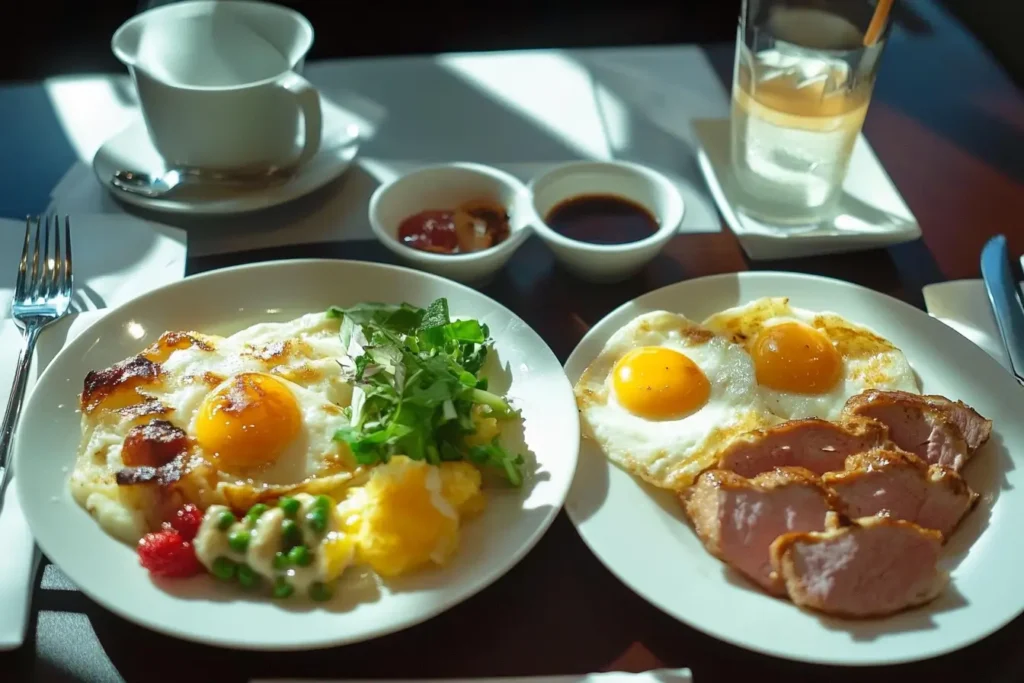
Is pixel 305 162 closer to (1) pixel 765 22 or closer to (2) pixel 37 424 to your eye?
(2) pixel 37 424

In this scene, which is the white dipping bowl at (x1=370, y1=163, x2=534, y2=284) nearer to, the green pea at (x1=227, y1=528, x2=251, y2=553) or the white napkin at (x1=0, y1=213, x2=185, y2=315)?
the white napkin at (x1=0, y1=213, x2=185, y2=315)

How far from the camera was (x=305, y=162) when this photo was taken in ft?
9.26

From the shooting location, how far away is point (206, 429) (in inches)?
72.4

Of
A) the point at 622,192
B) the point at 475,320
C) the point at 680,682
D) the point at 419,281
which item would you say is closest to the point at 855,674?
the point at 680,682

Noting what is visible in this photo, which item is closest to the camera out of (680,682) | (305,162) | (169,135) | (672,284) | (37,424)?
(680,682)

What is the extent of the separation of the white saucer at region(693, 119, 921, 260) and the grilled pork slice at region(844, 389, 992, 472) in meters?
0.76

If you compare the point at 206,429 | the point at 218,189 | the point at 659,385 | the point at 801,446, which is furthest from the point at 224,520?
the point at 218,189

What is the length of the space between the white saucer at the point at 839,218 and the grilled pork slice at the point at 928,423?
756 mm

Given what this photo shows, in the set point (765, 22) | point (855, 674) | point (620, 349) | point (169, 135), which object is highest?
point (765, 22)

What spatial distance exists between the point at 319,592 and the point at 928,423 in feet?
4.68

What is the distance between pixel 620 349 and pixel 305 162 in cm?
132

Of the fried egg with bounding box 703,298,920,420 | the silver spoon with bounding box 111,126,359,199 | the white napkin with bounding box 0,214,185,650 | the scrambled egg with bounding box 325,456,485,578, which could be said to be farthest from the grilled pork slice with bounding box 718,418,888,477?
the silver spoon with bounding box 111,126,359,199

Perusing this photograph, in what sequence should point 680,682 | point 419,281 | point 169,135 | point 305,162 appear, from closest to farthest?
point 680,682
point 419,281
point 169,135
point 305,162

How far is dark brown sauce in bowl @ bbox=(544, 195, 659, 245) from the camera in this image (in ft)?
8.37
